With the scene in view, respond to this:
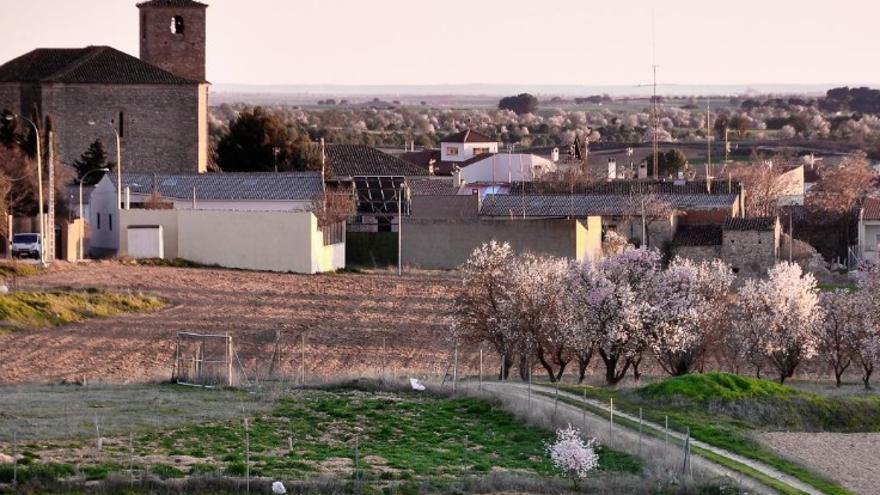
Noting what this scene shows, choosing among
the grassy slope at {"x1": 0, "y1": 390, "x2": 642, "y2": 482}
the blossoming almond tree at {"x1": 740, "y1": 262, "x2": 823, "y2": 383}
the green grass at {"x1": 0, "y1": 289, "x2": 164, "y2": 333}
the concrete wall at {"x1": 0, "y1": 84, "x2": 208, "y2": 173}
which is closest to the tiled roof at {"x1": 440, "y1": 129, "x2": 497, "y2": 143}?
the concrete wall at {"x1": 0, "y1": 84, "x2": 208, "y2": 173}

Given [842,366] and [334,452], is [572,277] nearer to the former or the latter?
[842,366]

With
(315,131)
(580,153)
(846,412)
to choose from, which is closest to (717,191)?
(580,153)

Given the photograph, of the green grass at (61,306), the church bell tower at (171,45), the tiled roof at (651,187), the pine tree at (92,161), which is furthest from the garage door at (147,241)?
the church bell tower at (171,45)

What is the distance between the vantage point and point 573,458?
27.9 meters

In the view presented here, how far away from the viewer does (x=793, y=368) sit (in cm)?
4472

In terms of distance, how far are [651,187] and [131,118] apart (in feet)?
80.7

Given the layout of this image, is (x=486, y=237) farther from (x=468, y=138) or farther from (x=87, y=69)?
(x=468, y=138)

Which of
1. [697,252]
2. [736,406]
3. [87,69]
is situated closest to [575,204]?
[697,252]

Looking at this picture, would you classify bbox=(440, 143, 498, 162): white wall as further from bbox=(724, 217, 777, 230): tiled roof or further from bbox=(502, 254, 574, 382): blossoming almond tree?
bbox=(502, 254, 574, 382): blossoming almond tree

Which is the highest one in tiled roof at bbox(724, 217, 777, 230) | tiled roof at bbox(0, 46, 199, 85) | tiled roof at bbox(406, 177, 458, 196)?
tiled roof at bbox(0, 46, 199, 85)

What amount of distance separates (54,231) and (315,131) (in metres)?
99.4

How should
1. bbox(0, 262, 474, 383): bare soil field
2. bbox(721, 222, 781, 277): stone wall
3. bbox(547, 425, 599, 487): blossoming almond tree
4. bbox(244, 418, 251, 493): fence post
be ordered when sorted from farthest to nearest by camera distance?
bbox(721, 222, 781, 277): stone wall
bbox(0, 262, 474, 383): bare soil field
bbox(547, 425, 599, 487): blossoming almond tree
bbox(244, 418, 251, 493): fence post

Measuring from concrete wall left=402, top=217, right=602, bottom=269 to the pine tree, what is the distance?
62.1ft

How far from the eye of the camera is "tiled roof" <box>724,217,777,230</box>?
6338 cm
